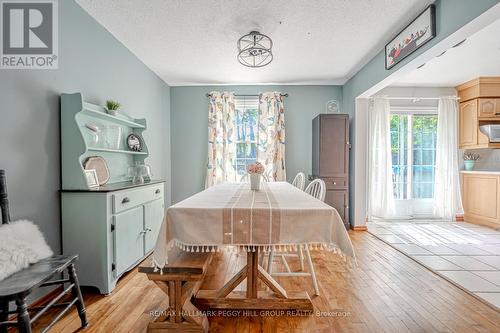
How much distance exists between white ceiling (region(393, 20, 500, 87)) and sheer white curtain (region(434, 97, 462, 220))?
1.57ft

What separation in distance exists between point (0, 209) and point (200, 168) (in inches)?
130

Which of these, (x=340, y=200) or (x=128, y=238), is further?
(x=340, y=200)

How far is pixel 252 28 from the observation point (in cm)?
282

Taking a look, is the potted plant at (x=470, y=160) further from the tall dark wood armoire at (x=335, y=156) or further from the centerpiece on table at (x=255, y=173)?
the centerpiece on table at (x=255, y=173)

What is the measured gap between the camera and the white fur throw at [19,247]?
1.43 m

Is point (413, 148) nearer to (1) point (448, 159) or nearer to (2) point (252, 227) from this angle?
(1) point (448, 159)

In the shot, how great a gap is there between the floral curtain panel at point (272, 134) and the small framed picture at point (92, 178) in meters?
2.83

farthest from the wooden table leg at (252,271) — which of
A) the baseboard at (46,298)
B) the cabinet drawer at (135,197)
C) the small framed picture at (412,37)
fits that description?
the small framed picture at (412,37)

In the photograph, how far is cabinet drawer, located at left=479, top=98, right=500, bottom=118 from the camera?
14.8ft

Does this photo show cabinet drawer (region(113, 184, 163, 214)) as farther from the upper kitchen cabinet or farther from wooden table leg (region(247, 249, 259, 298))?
the upper kitchen cabinet

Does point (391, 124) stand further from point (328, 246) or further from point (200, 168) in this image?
point (328, 246)

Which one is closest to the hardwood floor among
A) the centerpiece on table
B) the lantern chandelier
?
the centerpiece on table

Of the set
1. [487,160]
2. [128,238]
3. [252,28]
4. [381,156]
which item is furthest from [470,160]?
[128,238]

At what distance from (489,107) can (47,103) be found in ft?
20.6
